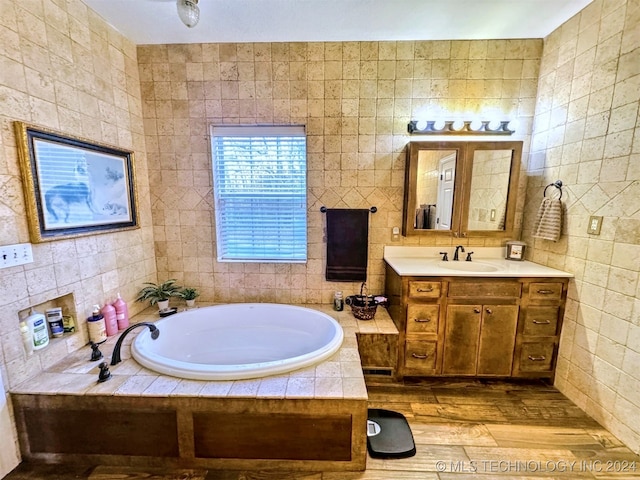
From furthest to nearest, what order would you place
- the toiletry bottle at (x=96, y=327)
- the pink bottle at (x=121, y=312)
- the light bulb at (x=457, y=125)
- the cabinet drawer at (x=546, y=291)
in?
A: the light bulb at (x=457, y=125) < the pink bottle at (x=121, y=312) < the cabinet drawer at (x=546, y=291) < the toiletry bottle at (x=96, y=327)

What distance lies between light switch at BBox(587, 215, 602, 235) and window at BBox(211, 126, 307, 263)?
2.11 meters

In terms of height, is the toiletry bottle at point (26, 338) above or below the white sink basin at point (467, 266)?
below

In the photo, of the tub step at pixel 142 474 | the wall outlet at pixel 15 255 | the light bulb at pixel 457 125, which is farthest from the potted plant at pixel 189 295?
the light bulb at pixel 457 125

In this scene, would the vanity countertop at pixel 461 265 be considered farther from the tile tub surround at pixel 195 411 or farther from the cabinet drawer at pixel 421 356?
the tile tub surround at pixel 195 411

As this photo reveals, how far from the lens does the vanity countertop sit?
6.62ft

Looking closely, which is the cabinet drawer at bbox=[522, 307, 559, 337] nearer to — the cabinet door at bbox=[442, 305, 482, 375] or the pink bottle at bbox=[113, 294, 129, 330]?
the cabinet door at bbox=[442, 305, 482, 375]

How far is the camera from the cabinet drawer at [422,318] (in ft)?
6.81

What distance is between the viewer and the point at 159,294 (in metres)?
2.42

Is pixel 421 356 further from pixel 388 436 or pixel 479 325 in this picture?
pixel 388 436

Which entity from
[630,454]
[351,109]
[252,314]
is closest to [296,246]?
[252,314]

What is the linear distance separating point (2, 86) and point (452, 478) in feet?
10.2

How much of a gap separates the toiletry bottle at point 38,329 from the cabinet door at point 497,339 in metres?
2.93

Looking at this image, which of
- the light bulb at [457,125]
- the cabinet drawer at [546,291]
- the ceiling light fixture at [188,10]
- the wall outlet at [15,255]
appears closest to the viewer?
the wall outlet at [15,255]

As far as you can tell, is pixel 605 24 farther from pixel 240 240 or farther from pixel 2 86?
pixel 2 86
